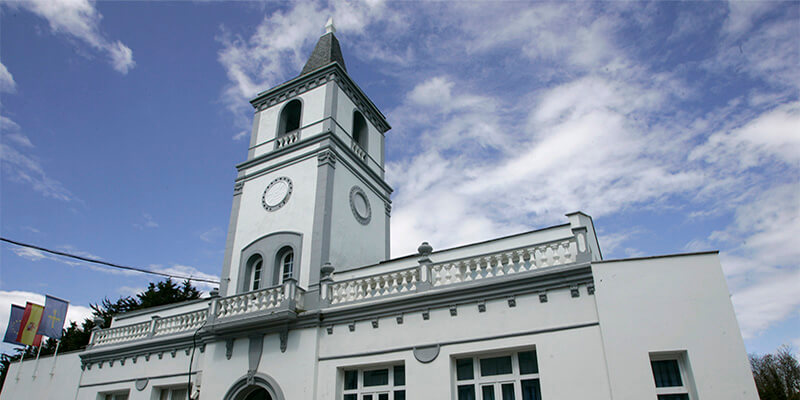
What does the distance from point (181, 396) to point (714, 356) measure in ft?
48.6

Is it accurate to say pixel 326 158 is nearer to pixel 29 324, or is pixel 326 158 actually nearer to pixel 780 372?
pixel 29 324

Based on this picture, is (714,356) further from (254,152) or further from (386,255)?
(254,152)

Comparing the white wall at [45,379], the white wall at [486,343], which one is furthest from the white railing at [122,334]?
the white wall at [486,343]

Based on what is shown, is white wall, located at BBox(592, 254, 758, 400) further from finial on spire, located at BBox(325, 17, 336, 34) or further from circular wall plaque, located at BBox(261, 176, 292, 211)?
finial on spire, located at BBox(325, 17, 336, 34)

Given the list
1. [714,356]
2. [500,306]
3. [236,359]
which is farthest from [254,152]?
[714,356]

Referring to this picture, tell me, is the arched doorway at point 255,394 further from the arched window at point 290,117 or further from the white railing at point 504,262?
the arched window at point 290,117

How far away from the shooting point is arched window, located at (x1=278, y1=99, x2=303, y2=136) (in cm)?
1944

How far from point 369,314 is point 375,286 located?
0.86 m

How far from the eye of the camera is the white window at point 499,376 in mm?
10758

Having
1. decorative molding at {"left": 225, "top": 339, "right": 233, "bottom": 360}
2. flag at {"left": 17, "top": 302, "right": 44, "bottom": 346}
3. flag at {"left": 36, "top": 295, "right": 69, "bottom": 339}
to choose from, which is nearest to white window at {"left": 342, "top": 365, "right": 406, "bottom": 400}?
decorative molding at {"left": 225, "top": 339, "right": 233, "bottom": 360}

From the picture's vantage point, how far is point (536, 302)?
11.0 metres

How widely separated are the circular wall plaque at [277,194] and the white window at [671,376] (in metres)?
11.9

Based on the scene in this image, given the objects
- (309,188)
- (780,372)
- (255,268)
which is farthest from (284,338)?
(780,372)

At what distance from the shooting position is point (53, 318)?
64.8 ft
